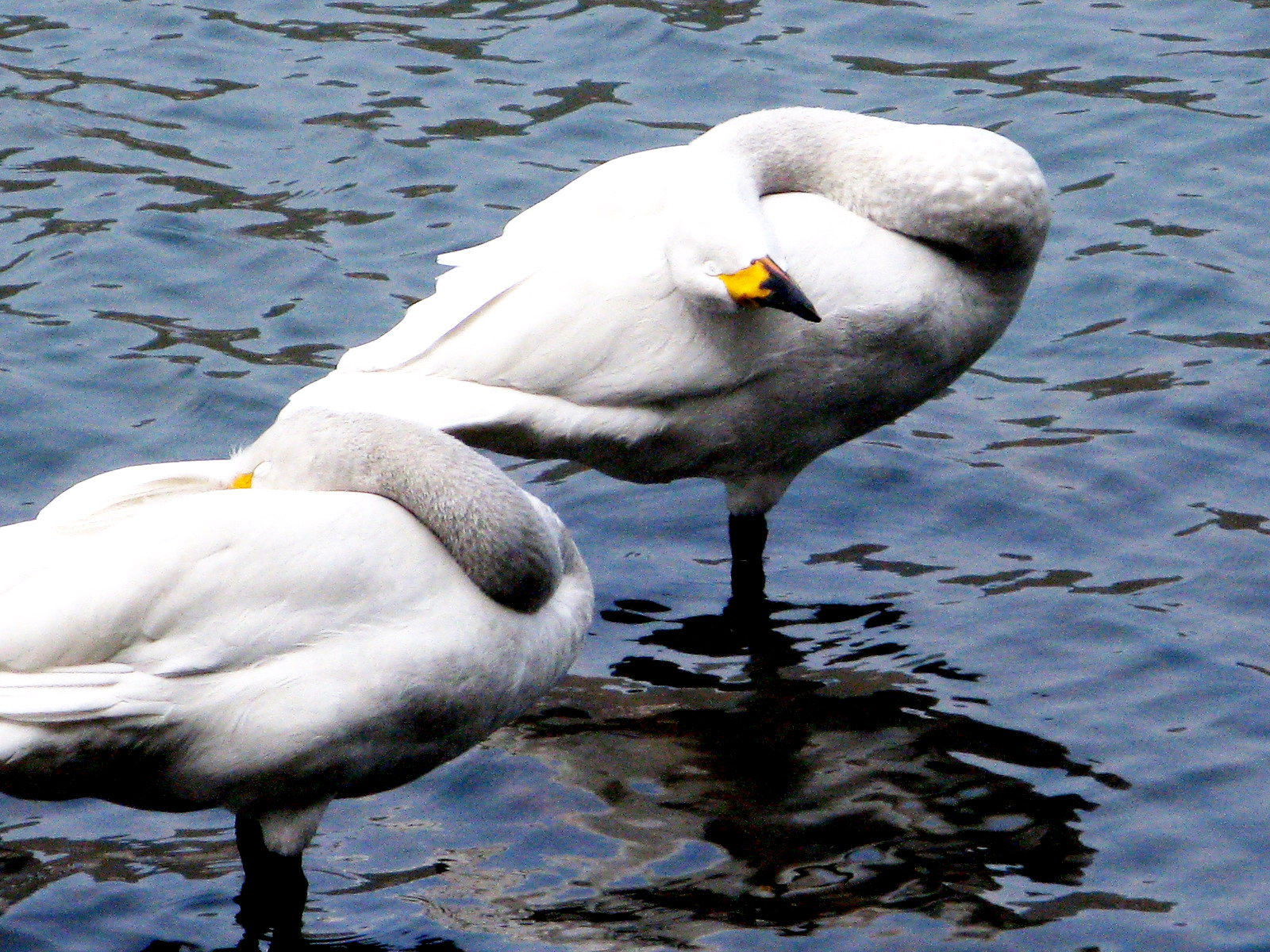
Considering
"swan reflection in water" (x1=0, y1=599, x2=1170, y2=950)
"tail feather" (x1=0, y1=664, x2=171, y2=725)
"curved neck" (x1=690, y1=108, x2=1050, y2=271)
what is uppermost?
"curved neck" (x1=690, y1=108, x2=1050, y2=271)

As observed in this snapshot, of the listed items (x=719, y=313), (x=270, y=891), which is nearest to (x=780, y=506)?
(x=719, y=313)

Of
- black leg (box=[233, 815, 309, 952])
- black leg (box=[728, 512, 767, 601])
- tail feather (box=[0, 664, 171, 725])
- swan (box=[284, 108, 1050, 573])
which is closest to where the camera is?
tail feather (box=[0, 664, 171, 725])

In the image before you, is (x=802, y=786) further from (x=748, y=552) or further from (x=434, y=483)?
(x=434, y=483)

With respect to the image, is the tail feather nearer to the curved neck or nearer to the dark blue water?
the dark blue water

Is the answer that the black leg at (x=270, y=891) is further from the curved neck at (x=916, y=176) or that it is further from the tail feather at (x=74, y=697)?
the curved neck at (x=916, y=176)

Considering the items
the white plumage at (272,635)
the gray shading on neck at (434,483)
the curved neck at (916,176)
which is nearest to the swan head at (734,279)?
the curved neck at (916,176)

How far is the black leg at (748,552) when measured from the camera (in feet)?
21.2

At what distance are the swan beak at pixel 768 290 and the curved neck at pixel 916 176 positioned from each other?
534mm

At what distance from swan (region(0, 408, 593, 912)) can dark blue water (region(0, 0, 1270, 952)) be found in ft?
1.74

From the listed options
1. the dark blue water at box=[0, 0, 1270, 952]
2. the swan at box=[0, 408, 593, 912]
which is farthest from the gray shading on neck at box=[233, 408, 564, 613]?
the dark blue water at box=[0, 0, 1270, 952]

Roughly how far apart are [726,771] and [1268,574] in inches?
70.8

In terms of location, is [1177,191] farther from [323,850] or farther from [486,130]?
[323,850]

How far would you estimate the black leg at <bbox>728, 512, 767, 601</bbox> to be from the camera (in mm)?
6477

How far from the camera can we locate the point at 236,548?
4.55 metres
